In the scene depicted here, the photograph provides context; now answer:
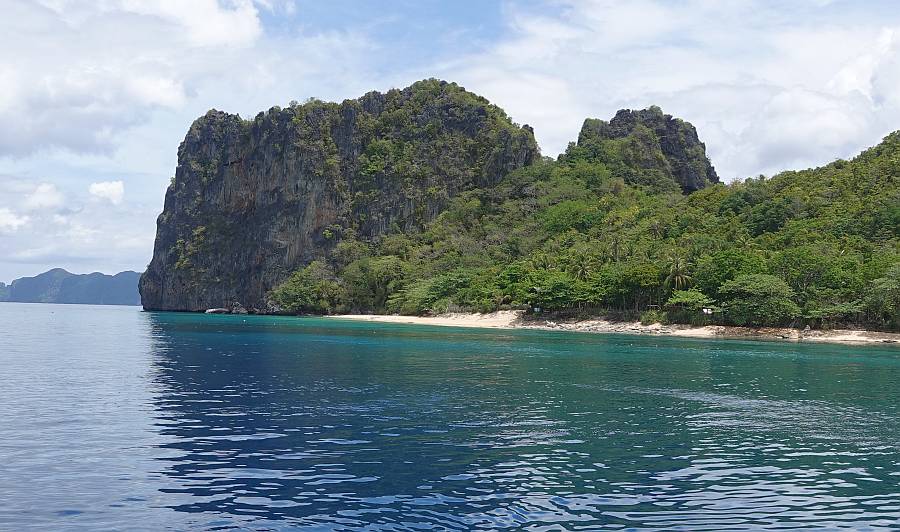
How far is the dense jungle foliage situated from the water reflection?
1725 inches

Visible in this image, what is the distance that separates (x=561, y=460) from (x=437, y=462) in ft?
11.6

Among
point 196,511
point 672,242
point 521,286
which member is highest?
point 672,242

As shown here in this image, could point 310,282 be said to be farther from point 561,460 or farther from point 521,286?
point 561,460

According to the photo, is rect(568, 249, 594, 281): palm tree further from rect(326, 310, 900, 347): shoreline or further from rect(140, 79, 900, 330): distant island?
rect(326, 310, 900, 347): shoreline

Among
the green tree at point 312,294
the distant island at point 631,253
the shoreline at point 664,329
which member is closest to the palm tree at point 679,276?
the distant island at point 631,253

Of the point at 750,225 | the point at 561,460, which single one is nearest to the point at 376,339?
the point at 561,460

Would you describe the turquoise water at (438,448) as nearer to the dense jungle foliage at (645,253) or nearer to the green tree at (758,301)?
the green tree at (758,301)

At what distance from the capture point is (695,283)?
94.7 meters

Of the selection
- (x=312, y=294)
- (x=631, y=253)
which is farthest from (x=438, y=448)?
(x=312, y=294)

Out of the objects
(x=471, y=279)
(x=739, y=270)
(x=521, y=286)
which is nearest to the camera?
(x=739, y=270)

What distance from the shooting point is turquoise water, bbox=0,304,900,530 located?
15.1 metres

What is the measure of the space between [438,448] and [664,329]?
77699 millimetres

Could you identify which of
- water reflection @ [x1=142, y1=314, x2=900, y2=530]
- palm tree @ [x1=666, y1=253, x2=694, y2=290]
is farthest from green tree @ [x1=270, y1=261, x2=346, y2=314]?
water reflection @ [x1=142, y1=314, x2=900, y2=530]

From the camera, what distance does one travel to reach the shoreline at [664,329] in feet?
264
